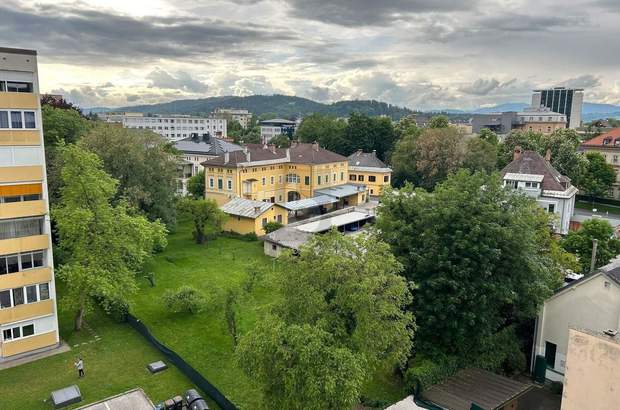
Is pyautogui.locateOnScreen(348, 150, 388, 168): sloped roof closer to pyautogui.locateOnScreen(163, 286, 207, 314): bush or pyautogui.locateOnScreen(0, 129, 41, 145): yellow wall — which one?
pyautogui.locateOnScreen(163, 286, 207, 314): bush

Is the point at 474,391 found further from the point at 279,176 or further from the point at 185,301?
the point at 279,176

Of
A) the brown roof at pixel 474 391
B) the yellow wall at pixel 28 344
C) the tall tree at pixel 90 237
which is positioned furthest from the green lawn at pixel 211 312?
the yellow wall at pixel 28 344

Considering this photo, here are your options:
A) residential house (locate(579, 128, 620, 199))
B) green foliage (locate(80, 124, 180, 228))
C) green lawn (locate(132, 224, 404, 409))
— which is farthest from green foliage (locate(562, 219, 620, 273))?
residential house (locate(579, 128, 620, 199))

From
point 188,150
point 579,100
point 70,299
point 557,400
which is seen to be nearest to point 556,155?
point 557,400

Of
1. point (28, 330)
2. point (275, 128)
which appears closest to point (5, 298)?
point (28, 330)

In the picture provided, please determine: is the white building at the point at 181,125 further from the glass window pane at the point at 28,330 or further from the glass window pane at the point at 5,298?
the glass window pane at the point at 5,298
